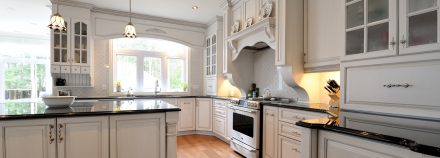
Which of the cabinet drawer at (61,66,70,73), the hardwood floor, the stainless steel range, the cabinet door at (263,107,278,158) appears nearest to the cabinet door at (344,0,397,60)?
the cabinet door at (263,107,278,158)

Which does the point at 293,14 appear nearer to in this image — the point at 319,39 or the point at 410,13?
the point at 319,39

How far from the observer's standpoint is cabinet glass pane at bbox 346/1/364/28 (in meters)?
1.87

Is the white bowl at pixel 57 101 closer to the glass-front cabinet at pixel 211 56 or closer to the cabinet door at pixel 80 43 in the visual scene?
the cabinet door at pixel 80 43

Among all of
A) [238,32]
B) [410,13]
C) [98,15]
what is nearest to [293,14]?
[238,32]

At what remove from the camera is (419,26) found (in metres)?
1.49

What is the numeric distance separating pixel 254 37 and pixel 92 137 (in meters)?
2.44

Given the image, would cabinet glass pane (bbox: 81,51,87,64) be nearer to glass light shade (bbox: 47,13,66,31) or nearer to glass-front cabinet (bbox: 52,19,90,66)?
glass-front cabinet (bbox: 52,19,90,66)

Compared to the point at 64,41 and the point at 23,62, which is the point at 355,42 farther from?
the point at 23,62

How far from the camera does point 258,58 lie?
408cm

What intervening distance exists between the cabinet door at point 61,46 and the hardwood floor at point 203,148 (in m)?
2.58

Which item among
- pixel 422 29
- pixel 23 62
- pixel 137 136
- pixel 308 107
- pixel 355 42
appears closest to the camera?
pixel 422 29

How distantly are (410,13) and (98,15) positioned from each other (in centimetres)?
469

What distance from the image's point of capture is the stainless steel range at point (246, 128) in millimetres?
2965

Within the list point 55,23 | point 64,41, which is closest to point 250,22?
point 55,23
